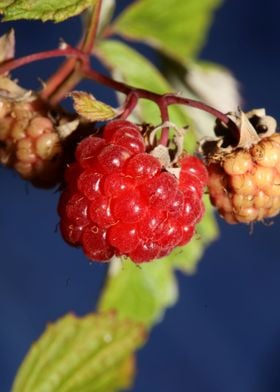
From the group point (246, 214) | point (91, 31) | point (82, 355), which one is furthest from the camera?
point (82, 355)

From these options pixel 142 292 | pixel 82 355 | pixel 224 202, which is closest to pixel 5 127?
pixel 224 202

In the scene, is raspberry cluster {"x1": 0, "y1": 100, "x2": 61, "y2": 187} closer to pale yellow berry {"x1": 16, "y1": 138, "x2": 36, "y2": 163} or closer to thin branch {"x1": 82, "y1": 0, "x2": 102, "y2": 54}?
pale yellow berry {"x1": 16, "y1": 138, "x2": 36, "y2": 163}

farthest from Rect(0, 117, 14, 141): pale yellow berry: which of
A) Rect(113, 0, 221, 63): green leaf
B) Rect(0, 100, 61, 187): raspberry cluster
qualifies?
Rect(113, 0, 221, 63): green leaf

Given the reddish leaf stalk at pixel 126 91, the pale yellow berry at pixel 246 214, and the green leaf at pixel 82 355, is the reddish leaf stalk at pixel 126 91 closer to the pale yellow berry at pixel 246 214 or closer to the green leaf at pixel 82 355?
the pale yellow berry at pixel 246 214

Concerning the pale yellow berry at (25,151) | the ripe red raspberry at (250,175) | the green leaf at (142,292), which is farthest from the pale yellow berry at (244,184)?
the green leaf at (142,292)

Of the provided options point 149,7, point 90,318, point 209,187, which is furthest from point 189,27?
point 209,187

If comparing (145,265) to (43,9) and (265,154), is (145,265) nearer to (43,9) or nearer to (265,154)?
(265,154)
